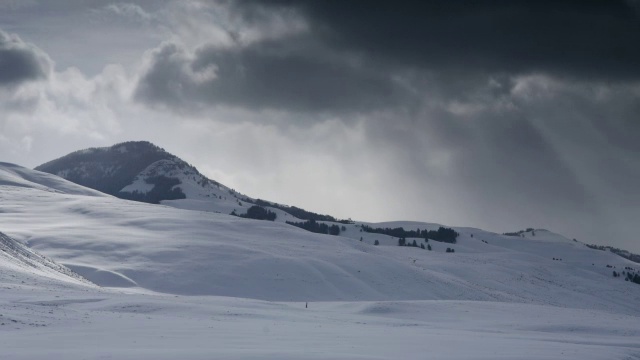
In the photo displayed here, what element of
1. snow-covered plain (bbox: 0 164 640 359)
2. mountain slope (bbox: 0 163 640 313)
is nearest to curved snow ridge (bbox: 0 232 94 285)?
snow-covered plain (bbox: 0 164 640 359)

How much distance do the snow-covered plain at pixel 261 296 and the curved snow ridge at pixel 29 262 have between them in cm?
32

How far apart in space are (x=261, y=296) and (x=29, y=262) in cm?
2196

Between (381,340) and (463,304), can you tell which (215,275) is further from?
(381,340)

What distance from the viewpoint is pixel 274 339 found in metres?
29.6

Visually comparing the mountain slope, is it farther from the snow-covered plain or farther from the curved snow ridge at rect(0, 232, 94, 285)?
the curved snow ridge at rect(0, 232, 94, 285)

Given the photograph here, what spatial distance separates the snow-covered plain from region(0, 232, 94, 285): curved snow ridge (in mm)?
321

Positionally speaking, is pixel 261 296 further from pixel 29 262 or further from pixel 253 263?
pixel 29 262

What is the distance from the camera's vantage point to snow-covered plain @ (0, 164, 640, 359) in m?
28.0

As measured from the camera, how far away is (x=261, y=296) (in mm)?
69500

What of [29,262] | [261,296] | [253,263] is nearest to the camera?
[29,262]

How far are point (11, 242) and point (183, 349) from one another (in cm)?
4048

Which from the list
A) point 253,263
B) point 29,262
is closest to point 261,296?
point 253,263

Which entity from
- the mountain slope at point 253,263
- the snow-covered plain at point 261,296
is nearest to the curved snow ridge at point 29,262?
the snow-covered plain at point 261,296

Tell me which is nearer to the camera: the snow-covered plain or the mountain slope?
the snow-covered plain
